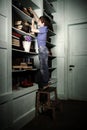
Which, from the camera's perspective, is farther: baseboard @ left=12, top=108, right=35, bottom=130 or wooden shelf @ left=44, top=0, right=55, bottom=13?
wooden shelf @ left=44, top=0, right=55, bottom=13

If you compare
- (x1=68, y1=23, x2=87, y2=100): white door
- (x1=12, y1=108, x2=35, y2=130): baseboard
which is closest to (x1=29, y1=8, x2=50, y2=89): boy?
(x1=12, y1=108, x2=35, y2=130): baseboard

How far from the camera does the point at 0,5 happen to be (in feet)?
6.67

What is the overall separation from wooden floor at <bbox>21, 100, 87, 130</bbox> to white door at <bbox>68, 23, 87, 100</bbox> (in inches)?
37.8

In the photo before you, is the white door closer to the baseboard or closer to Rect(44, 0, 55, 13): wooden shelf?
Rect(44, 0, 55, 13): wooden shelf

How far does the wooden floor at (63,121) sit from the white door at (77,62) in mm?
959

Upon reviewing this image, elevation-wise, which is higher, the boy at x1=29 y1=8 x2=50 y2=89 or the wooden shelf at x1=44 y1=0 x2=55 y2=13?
the wooden shelf at x1=44 y1=0 x2=55 y2=13

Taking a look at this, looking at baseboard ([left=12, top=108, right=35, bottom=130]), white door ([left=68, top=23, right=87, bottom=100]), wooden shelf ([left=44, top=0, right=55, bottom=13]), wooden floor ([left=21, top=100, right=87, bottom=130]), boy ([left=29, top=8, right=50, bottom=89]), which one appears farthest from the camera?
white door ([left=68, top=23, right=87, bottom=100])

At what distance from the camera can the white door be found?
4395 mm


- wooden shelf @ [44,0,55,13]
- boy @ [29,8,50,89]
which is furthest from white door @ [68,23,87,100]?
boy @ [29,8,50,89]

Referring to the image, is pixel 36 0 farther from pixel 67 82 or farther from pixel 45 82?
pixel 67 82

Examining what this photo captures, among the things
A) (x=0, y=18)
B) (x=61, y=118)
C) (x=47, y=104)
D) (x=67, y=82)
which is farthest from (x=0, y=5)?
(x=67, y=82)

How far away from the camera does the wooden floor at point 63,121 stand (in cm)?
260

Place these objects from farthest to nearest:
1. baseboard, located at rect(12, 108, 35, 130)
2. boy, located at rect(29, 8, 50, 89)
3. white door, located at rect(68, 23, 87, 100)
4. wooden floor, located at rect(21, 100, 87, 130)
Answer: white door, located at rect(68, 23, 87, 100)
boy, located at rect(29, 8, 50, 89)
wooden floor, located at rect(21, 100, 87, 130)
baseboard, located at rect(12, 108, 35, 130)

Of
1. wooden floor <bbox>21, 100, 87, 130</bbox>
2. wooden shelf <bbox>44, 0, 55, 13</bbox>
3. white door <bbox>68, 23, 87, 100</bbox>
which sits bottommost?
wooden floor <bbox>21, 100, 87, 130</bbox>
